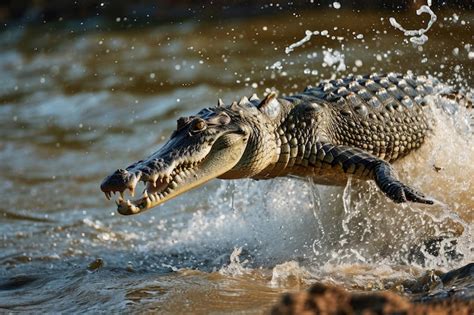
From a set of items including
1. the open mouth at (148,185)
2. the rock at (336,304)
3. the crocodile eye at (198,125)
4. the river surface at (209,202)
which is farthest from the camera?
the river surface at (209,202)

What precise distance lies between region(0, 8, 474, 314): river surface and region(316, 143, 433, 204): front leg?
0.27 m

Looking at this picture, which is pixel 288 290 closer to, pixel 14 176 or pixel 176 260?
pixel 176 260

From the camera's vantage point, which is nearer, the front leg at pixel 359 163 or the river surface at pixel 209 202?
the front leg at pixel 359 163

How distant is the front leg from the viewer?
454cm

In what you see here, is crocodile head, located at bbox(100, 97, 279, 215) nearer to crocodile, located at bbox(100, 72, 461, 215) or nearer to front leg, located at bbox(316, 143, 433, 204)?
crocodile, located at bbox(100, 72, 461, 215)

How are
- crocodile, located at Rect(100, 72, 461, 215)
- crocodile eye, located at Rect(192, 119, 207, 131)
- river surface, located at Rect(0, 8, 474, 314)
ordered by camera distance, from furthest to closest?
river surface, located at Rect(0, 8, 474, 314) → crocodile eye, located at Rect(192, 119, 207, 131) → crocodile, located at Rect(100, 72, 461, 215)

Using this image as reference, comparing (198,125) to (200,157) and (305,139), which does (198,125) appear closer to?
(200,157)

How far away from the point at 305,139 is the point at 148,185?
1.07 meters

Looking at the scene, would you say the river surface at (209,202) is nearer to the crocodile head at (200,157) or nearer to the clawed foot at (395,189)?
the clawed foot at (395,189)

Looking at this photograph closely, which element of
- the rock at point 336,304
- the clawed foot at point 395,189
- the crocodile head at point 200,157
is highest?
the crocodile head at point 200,157

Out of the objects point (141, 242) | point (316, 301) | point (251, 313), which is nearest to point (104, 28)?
point (141, 242)

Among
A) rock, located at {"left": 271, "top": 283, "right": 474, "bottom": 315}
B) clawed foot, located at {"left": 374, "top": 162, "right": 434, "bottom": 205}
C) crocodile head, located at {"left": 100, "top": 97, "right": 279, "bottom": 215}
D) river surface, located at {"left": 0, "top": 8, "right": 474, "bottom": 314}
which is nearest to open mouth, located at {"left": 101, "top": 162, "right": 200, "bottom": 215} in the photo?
crocodile head, located at {"left": 100, "top": 97, "right": 279, "bottom": 215}

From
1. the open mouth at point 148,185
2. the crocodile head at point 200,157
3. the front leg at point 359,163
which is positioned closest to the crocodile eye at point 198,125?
the crocodile head at point 200,157

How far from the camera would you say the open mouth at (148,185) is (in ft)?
13.2
